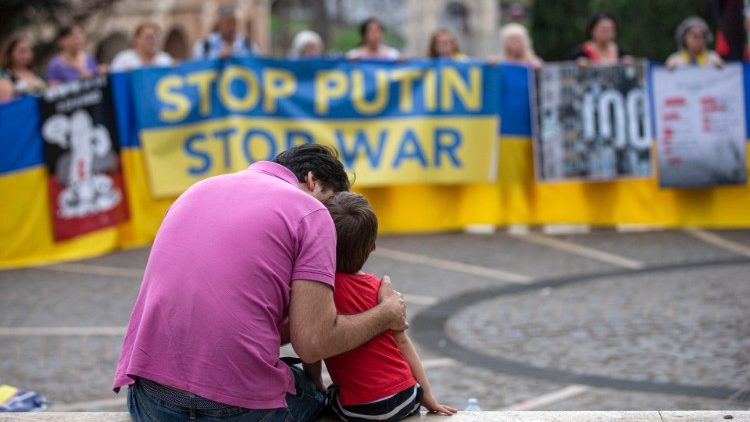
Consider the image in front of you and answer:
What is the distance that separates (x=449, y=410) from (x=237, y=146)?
8400mm

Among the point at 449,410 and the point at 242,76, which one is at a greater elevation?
the point at 242,76

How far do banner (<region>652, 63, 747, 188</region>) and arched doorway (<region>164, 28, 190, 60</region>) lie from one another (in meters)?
29.4

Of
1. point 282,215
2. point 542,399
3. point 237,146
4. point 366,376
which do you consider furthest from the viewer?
point 237,146

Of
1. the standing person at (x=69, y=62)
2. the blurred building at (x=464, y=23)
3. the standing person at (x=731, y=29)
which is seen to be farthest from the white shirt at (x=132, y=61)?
the blurred building at (x=464, y=23)

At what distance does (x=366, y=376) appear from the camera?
440 centimetres

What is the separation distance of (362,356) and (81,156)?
27.9 feet

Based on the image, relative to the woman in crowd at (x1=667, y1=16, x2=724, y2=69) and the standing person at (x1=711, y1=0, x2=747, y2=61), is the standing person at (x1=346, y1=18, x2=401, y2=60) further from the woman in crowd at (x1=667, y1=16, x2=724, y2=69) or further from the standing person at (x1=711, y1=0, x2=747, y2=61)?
the standing person at (x1=711, y1=0, x2=747, y2=61)

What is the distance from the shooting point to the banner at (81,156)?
12.2 metres

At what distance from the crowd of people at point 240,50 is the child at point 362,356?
8682 millimetres

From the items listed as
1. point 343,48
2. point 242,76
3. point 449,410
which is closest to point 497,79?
point 242,76

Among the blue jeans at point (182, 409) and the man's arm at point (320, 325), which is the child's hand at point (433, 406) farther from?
the blue jeans at point (182, 409)

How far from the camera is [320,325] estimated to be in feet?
13.5

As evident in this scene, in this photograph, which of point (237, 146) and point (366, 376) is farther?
point (237, 146)

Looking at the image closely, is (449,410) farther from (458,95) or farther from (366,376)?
(458,95)
